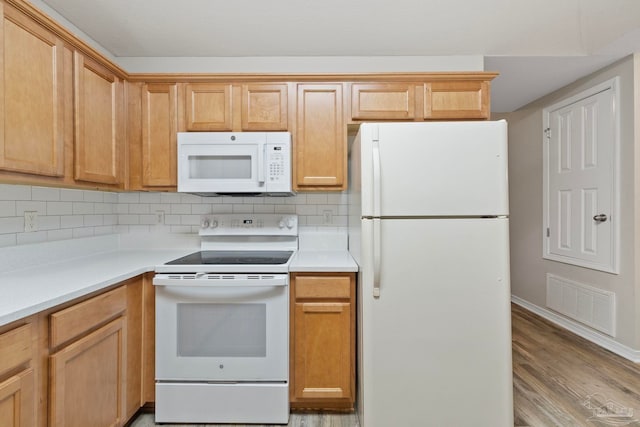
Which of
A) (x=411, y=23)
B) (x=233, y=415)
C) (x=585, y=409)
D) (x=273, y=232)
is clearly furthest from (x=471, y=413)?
(x=411, y=23)

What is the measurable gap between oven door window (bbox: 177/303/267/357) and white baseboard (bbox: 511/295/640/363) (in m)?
2.80

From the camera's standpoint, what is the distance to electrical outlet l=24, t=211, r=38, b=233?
5.45ft

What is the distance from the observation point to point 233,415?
5.61 feet

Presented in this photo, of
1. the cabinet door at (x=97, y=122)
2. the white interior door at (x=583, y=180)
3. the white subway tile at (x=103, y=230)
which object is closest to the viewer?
the cabinet door at (x=97, y=122)

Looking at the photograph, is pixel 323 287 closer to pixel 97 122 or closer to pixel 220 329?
pixel 220 329

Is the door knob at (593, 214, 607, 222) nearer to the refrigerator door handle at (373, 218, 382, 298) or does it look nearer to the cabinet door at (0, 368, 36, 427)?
the refrigerator door handle at (373, 218, 382, 298)

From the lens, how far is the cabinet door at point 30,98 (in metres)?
1.24

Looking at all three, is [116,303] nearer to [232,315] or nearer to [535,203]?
[232,315]

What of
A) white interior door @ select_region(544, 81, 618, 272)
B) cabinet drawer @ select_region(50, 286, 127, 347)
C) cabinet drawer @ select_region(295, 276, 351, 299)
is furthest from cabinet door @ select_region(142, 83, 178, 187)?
white interior door @ select_region(544, 81, 618, 272)

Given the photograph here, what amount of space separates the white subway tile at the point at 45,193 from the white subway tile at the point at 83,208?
145mm

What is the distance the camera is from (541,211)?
3322 mm

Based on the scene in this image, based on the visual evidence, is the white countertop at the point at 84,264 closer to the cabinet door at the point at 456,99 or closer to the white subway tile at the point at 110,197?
the white subway tile at the point at 110,197

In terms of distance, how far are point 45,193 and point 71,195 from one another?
0.59 ft

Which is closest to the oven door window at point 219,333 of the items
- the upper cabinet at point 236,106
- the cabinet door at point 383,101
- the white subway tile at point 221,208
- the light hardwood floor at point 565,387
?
the light hardwood floor at point 565,387
